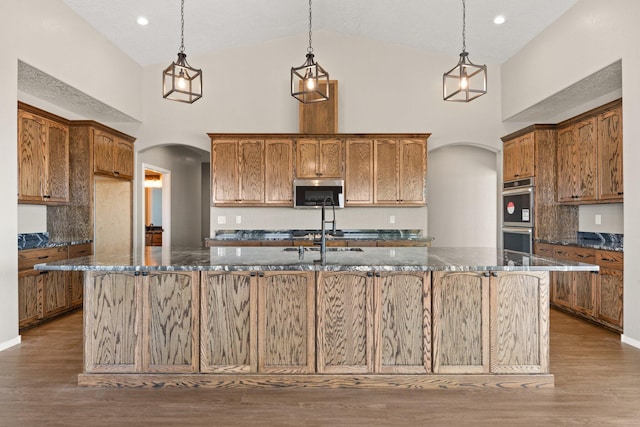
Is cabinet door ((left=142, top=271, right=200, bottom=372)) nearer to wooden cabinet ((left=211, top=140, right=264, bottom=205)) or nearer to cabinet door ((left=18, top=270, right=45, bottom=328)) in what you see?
cabinet door ((left=18, top=270, right=45, bottom=328))

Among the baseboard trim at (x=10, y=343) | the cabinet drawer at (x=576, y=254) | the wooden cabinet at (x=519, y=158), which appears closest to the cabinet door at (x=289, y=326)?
the baseboard trim at (x=10, y=343)

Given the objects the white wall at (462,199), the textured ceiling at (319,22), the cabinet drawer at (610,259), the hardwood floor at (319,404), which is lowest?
the hardwood floor at (319,404)

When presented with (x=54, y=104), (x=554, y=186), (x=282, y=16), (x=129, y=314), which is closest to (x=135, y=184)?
(x=54, y=104)

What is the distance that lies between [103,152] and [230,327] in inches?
146

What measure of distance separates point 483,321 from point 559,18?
3964mm

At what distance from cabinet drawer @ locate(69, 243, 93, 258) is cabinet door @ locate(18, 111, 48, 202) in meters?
0.66

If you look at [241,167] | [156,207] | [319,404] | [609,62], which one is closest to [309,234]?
[241,167]

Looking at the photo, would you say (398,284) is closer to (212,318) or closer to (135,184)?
(212,318)

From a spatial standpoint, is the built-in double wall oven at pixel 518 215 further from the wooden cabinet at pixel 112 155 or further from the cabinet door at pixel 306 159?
the wooden cabinet at pixel 112 155

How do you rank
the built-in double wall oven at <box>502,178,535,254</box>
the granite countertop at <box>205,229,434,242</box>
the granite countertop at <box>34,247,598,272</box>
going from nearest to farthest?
the granite countertop at <box>34,247,598,272</box> → the built-in double wall oven at <box>502,178,535,254</box> → the granite countertop at <box>205,229,434,242</box>

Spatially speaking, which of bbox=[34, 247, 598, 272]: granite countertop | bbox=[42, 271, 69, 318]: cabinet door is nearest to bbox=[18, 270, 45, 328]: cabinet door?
bbox=[42, 271, 69, 318]: cabinet door

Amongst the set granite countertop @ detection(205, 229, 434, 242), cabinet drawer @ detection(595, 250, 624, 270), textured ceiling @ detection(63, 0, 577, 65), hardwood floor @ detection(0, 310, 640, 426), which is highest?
textured ceiling @ detection(63, 0, 577, 65)

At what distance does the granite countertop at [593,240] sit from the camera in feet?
14.0

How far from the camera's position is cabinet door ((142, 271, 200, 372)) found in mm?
2645
